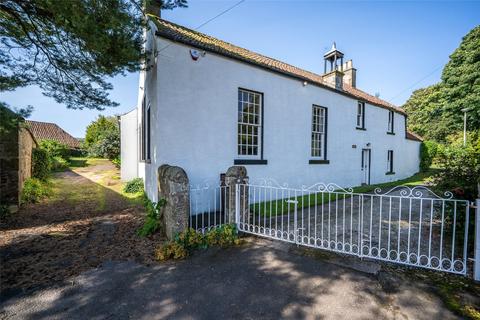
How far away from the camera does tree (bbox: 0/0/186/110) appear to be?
4.75 metres

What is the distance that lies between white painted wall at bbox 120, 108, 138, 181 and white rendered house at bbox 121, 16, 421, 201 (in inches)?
2.4

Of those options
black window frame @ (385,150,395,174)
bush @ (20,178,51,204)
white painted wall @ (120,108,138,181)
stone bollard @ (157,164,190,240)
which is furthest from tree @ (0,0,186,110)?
black window frame @ (385,150,395,174)

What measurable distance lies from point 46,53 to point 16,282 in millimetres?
5841

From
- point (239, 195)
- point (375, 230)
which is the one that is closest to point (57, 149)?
point (239, 195)

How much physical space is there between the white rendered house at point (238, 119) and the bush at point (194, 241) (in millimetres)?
2516

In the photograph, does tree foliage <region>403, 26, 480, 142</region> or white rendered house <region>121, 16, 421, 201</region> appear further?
tree foliage <region>403, 26, 480, 142</region>

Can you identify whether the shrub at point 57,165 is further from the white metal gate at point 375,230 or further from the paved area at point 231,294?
the paved area at point 231,294

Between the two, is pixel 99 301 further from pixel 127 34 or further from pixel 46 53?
pixel 46 53

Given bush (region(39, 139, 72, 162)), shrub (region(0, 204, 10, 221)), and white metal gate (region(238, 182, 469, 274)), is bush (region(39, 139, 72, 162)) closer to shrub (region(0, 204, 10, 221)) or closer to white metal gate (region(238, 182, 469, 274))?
shrub (region(0, 204, 10, 221))

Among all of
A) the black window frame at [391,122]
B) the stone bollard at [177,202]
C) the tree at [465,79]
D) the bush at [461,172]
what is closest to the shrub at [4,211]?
the stone bollard at [177,202]

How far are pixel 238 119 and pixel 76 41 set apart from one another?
16.8 feet

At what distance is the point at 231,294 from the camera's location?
3.46 metres

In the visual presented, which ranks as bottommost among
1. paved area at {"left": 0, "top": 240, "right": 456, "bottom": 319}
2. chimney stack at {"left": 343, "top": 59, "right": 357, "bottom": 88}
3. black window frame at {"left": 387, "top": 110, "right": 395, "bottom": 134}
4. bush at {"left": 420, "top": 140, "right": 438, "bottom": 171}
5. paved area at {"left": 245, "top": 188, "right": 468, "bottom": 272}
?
paved area at {"left": 0, "top": 240, "right": 456, "bottom": 319}

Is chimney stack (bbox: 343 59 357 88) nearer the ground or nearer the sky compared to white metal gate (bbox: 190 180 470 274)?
nearer the sky
